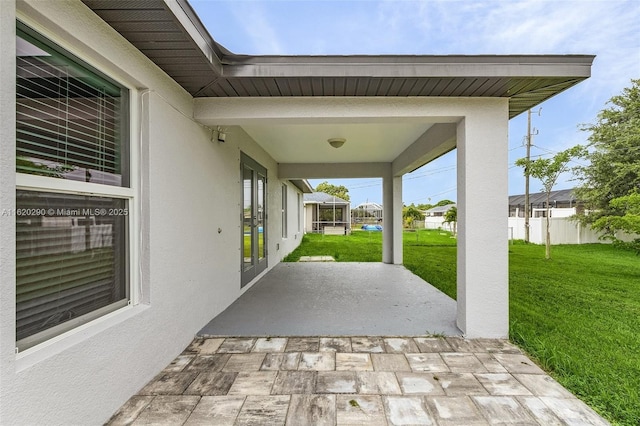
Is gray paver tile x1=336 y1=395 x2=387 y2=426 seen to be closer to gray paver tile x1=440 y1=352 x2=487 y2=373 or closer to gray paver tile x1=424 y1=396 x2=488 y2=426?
gray paver tile x1=424 y1=396 x2=488 y2=426

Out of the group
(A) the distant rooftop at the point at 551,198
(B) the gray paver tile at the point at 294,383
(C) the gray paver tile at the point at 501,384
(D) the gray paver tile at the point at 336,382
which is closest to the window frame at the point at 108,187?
(B) the gray paver tile at the point at 294,383

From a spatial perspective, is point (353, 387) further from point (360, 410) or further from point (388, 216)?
point (388, 216)

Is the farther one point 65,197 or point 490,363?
point 490,363

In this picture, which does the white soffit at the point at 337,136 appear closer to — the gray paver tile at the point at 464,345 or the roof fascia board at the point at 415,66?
the roof fascia board at the point at 415,66

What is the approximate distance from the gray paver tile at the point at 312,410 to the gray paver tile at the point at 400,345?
3.61ft

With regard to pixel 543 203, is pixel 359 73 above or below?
above

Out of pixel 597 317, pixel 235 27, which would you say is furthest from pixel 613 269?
pixel 235 27

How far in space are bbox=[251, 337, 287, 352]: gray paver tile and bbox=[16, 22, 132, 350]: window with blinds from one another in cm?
148

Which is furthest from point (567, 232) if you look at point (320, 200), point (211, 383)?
point (211, 383)

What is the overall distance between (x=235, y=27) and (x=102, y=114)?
25.4 ft

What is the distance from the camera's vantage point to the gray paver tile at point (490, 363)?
114 inches

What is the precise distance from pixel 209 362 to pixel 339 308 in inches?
87.4

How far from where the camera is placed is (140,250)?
2.77 m

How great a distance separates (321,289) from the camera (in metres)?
6.02
